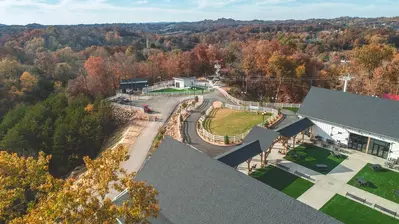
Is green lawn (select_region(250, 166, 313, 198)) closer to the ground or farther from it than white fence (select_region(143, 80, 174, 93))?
closer to the ground

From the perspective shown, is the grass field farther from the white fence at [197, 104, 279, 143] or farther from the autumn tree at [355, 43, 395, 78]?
the autumn tree at [355, 43, 395, 78]

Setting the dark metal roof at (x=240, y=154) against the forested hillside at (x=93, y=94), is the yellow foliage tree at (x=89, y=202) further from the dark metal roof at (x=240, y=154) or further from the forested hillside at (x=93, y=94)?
the dark metal roof at (x=240, y=154)

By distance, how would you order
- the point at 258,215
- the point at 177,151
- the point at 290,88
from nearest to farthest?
the point at 258,215
the point at 177,151
the point at 290,88

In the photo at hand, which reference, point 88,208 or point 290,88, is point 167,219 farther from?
point 290,88

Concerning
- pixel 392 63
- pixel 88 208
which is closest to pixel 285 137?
pixel 88 208

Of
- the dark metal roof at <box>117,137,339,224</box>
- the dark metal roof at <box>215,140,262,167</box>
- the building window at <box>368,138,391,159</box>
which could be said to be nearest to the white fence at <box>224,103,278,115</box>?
the building window at <box>368,138,391,159</box>
